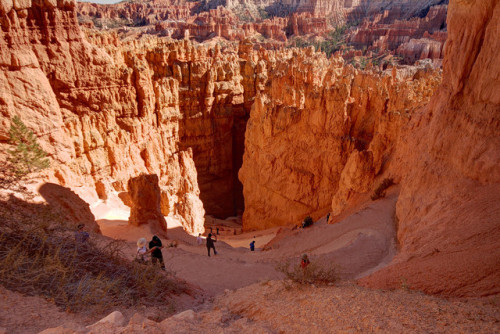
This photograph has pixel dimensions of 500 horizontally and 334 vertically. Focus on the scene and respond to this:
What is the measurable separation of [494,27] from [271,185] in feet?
45.0

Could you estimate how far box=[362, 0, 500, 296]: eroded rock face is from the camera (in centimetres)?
412

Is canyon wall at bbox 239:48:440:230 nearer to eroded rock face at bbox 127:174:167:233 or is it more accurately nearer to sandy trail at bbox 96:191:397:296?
sandy trail at bbox 96:191:397:296

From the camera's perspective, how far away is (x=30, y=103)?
12672 mm

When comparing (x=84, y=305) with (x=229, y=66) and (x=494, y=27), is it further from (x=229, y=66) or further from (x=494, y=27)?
(x=229, y=66)

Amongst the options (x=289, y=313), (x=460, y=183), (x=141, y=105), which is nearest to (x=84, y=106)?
(x=141, y=105)

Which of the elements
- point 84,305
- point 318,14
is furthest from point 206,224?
point 318,14

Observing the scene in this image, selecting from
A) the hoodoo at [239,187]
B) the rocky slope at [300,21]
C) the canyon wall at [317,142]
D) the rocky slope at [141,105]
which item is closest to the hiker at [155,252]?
the hoodoo at [239,187]

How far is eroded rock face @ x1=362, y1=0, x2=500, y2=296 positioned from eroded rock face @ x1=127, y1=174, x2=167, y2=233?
9.06m

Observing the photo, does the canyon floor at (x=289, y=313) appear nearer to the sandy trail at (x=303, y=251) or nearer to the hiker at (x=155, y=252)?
the hiker at (x=155, y=252)

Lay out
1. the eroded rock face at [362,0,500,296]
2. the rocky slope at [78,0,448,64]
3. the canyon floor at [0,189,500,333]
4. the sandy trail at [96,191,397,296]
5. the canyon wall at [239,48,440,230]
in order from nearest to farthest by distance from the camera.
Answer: the canyon floor at [0,189,500,333] < the eroded rock face at [362,0,500,296] < the sandy trail at [96,191,397,296] < the canyon wall at [239,48,440,230] < the rocky slope at [78,0,448,64]

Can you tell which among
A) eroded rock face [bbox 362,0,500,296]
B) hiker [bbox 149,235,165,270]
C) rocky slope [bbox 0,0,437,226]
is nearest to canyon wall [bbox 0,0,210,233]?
rocky slope [bbox 0,0,437,226]

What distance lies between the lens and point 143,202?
1245 centimetres

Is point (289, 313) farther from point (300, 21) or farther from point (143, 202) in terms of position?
point (300, 21)

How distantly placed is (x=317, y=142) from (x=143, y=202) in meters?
9.16
